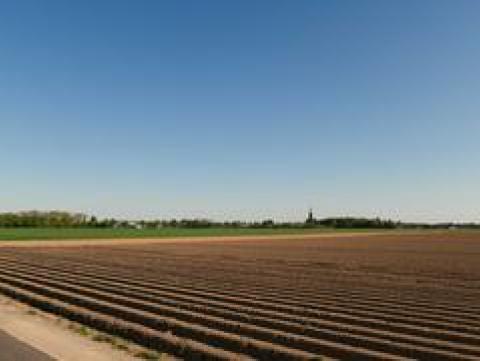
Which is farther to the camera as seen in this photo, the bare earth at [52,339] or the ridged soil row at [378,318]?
the ridged soil row at [378,318]

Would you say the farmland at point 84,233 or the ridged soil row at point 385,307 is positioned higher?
the farmland at point 84,233

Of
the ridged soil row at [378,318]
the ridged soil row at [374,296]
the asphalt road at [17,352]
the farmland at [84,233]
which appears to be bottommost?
the asphalt road at [17,352]

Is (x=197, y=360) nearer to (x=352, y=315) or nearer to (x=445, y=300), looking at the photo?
(x=352, y=315)

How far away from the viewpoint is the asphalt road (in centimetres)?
943

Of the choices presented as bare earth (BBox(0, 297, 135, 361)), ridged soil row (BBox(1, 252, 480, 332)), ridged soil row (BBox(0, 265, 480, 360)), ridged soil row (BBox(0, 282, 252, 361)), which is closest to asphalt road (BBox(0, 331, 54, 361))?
bare earth (BBox(0, 297, 135, 361))

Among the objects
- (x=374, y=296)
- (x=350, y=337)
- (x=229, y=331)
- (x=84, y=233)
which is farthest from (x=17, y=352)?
(x=84, y=233)

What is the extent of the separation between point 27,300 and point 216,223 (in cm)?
17242

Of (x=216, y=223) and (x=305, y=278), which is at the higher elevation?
(x=216, y=223)

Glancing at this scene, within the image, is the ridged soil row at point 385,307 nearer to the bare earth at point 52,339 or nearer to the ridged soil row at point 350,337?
the ridged soil row at point 350,337

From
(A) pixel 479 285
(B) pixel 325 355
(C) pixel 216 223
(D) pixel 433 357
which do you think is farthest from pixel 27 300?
(C) pixel 216 223

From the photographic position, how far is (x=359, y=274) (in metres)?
26.7

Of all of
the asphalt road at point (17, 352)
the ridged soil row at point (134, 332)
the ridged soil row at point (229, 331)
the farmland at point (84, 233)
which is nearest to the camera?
the asphalt road at point (17, 352)

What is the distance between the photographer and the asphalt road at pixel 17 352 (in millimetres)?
9425

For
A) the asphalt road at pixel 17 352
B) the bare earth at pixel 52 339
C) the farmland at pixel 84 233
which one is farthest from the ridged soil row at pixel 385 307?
the farmland at pixel 84 233
